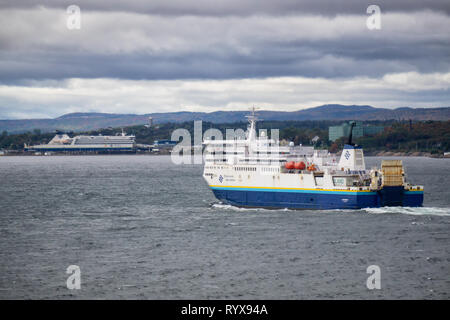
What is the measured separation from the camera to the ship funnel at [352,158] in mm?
67500

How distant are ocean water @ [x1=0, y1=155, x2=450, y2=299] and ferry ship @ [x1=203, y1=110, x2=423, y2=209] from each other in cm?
142

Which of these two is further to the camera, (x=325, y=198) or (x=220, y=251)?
(x=325, y=198)

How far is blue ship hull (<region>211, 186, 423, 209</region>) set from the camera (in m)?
63.3

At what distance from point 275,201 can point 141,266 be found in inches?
1074

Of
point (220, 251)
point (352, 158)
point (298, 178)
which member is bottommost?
point (220, 251)

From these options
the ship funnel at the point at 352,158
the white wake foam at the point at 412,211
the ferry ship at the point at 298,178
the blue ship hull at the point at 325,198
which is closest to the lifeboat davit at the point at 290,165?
the ferry ship at the point at 298,178

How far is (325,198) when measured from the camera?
64.4m

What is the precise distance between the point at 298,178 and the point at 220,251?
20.6 meters

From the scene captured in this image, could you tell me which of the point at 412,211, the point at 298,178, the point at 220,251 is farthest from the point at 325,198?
the point at 220,251

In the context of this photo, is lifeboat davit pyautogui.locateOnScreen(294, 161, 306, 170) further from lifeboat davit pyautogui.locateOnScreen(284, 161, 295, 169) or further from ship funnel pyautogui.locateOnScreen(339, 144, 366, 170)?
ship funnel pyautogui.locateOnScreen(339, 144, 366, 170)

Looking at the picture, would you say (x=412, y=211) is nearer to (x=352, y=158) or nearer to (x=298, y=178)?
(x=352, y=158)
